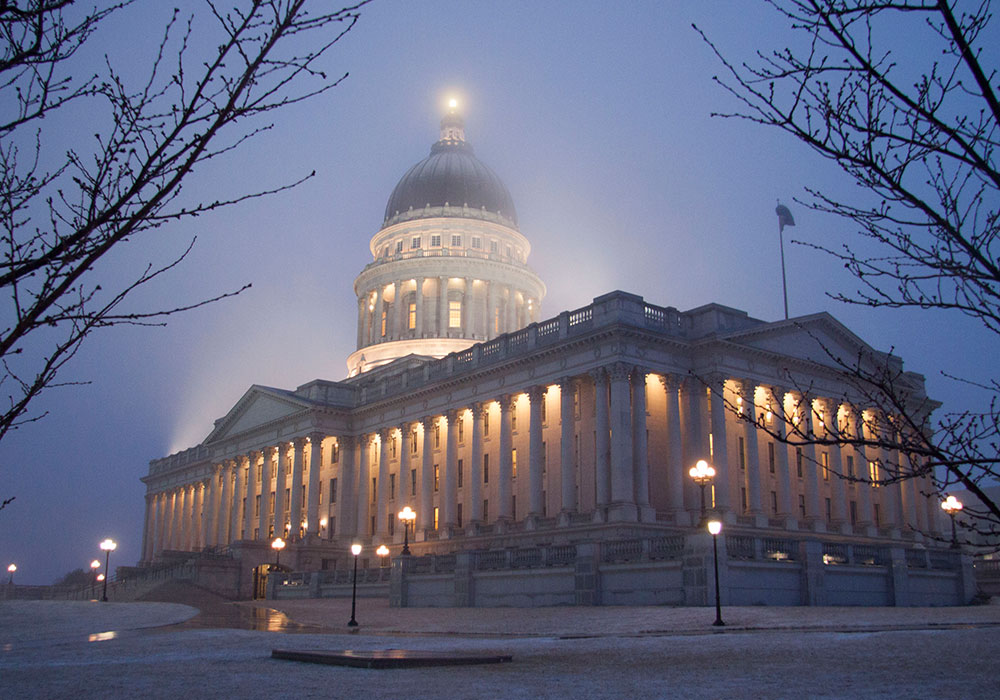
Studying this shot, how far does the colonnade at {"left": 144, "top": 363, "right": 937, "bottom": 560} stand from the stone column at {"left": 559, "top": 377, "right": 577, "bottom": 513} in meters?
0.09

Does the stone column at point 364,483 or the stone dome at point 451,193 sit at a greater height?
the stone dome at point 451,193

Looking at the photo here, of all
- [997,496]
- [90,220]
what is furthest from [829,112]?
[997,496]

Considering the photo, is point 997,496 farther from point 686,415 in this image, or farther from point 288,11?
point 288,11

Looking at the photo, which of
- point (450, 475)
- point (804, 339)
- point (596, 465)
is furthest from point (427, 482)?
point (804, 339)

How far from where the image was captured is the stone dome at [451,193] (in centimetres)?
11225

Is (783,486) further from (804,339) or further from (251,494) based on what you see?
(251,494)

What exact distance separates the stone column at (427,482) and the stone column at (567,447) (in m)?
13.6

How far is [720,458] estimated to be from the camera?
58.6 m

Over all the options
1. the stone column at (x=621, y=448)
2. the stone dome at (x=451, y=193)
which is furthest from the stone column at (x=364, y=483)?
the stone dome at (x=451, y=193)

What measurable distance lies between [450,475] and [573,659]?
53.7 metres

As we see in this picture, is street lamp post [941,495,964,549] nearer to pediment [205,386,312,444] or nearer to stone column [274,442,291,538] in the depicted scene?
pediment [205,386,312,444]

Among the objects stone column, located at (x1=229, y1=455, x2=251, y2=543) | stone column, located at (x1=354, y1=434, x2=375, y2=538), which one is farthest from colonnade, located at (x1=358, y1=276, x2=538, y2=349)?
stone column, located at (x1=354, y1=434, x2=375, y2=538)

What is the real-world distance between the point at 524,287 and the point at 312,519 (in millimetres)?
39868

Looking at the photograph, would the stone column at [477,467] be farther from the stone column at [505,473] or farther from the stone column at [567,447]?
the stone column at [567,447]
